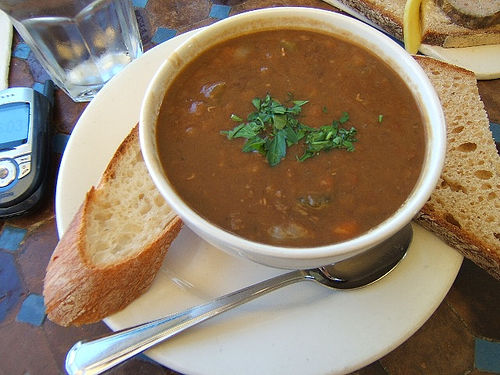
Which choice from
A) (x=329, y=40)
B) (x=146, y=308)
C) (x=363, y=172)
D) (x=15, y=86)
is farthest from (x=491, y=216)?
(x=15, y=86)

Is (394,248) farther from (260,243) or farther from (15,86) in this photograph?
(15,86)

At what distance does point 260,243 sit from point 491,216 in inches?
41.5

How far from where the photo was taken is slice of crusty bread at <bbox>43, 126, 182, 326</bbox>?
64.4 inches

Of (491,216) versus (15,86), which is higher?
(15,86)

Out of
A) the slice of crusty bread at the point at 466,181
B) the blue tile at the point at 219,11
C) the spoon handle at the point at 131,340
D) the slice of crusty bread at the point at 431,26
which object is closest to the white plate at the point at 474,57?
the slice of crusty bread at the point at 431,26

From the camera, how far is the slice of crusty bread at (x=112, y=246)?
163cm

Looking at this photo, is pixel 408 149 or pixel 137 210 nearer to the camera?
pixel 408 149

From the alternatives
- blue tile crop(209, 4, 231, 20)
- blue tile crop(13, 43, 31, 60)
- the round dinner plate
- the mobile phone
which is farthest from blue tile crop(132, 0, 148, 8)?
the round dinner plate

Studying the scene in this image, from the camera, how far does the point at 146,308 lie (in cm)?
167

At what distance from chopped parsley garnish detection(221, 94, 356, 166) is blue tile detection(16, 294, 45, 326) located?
43.5 inches

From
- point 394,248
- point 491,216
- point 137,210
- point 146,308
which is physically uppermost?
point 137,210

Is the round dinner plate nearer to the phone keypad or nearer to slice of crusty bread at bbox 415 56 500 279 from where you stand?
slice of crusty bread at bbox 415 56 500 279

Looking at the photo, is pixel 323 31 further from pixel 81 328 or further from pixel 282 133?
pixel 81 328

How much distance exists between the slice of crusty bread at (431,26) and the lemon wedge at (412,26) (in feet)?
0.20
